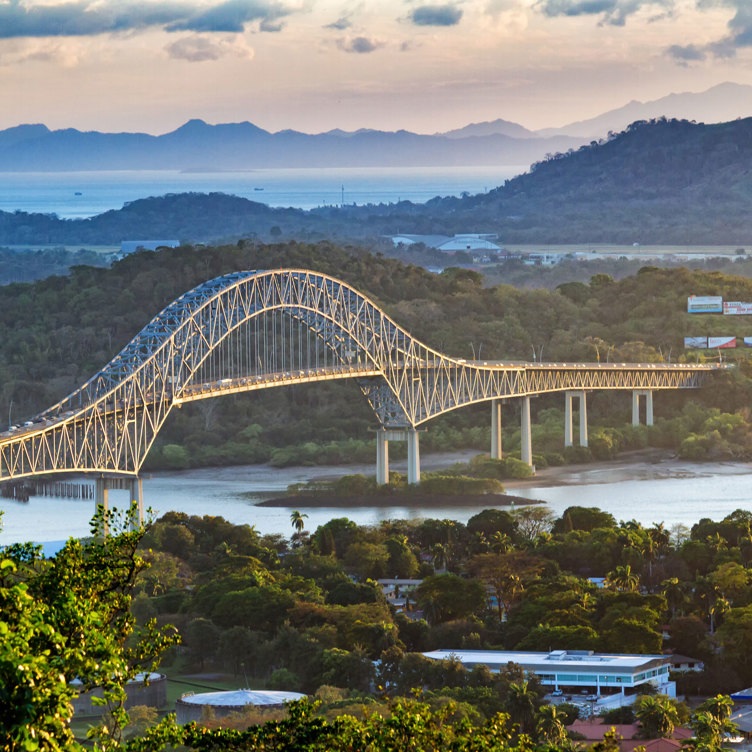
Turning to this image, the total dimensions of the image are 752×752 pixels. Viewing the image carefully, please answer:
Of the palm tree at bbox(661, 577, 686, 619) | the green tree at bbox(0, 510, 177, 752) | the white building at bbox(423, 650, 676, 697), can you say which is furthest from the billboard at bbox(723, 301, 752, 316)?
the green tree at bbox(0, 510, 177, 752)

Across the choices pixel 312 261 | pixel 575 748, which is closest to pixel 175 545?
pixel 575 748

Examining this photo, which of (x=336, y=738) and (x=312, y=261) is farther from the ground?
(x=312, y=261)

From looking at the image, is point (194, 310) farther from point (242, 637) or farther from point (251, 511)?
point (242, 637)

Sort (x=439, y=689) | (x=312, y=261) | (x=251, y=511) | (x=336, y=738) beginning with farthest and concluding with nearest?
1. (x=312, y=261)
2. (x=251, y=511)
3. (x=439, y=689)
4. (x=336, y=738)

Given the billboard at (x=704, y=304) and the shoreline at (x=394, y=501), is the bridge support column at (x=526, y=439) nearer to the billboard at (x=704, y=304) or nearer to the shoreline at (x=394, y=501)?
the shoreline at (x=394, y=501)

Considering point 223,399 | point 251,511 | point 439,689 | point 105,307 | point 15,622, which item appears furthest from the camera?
point 105,307

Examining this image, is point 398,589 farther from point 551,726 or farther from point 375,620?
point 551,726

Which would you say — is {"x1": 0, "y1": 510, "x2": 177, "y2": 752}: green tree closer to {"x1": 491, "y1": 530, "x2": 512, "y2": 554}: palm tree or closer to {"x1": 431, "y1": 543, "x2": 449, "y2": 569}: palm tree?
{"x1": 491, "y1": 530, "x2": 512, "y2": 554}: palm tree

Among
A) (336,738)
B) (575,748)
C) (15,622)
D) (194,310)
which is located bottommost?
(575,748)
